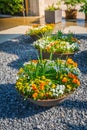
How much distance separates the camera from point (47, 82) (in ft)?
15.7

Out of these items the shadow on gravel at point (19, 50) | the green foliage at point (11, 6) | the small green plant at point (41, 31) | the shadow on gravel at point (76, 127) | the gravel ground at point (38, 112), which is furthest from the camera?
the green foliage at point (11, 6)

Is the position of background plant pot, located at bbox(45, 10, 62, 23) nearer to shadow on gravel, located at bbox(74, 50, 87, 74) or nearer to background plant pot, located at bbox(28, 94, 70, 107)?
shadow on gravel, located at bbox(74, 50, 87, 74)

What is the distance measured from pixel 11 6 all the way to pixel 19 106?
884 centimetres

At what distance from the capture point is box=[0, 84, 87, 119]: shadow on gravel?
470cm

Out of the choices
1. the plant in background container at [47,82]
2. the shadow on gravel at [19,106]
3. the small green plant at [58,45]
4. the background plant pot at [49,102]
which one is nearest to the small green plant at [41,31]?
the small green plant at [58,45]

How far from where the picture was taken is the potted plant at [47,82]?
15.2 feet

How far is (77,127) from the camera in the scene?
429 centimetres

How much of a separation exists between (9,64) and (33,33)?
77.5 inches

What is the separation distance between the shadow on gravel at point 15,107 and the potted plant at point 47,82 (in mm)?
201

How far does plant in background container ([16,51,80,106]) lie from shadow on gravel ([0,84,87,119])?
199 mm

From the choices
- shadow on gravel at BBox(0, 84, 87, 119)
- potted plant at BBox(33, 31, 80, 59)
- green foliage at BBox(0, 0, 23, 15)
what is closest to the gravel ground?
shadow on gravel at BBox(0, 84, 87, 119)

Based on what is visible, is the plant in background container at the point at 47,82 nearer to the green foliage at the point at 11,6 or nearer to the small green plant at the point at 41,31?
the small green plant at the point at 41,31

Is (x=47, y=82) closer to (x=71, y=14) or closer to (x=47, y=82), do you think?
(x=47, y=82)

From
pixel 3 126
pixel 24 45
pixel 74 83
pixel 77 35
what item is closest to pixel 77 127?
pixel 74 83
